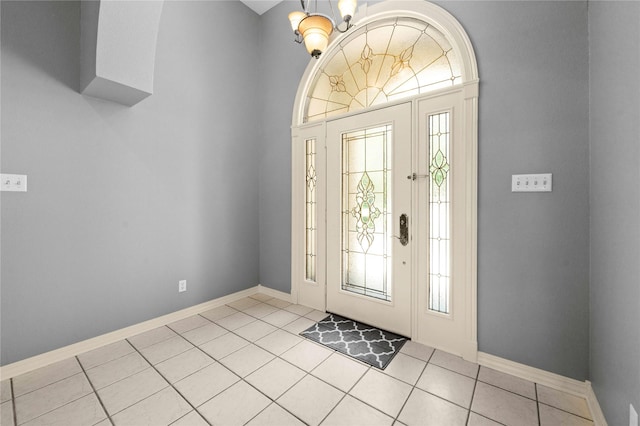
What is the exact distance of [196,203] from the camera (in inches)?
123

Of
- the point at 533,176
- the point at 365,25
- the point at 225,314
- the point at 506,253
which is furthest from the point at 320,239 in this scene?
the point at 365,25

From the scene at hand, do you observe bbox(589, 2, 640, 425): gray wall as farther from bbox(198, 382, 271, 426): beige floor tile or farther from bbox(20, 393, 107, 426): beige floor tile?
bbox(20, 393, 107, 426): beige floor tile

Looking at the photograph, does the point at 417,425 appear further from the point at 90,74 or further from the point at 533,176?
the point at 90,74

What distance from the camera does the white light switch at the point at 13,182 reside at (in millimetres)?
1962

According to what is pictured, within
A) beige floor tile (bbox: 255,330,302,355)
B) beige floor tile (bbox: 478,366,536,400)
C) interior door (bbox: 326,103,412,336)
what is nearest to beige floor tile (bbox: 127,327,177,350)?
beige floor tile (bbox: 255,330,302,355)

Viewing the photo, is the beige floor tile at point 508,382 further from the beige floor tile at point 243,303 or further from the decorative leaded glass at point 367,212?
the beige floor tile at point 243,303

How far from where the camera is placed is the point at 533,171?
1928 millimetres

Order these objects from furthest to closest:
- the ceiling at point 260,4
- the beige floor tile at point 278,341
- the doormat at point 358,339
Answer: the ceiling at point 260,4 < the beige floor tile at point 278,341 < the doormat at point 358,339

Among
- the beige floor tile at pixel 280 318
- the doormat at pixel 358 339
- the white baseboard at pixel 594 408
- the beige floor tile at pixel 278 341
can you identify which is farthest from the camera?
the beige floor tile at pixel 280 318

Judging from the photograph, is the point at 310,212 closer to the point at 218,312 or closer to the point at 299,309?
the point at 299,309

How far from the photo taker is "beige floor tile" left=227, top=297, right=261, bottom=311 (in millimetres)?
3287

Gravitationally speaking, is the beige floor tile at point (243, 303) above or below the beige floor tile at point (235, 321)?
above

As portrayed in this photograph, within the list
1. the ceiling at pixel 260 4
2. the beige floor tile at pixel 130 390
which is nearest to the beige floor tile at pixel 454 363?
the beige floor tile at pixel 130 390

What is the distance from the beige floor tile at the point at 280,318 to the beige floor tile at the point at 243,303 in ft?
1.39
